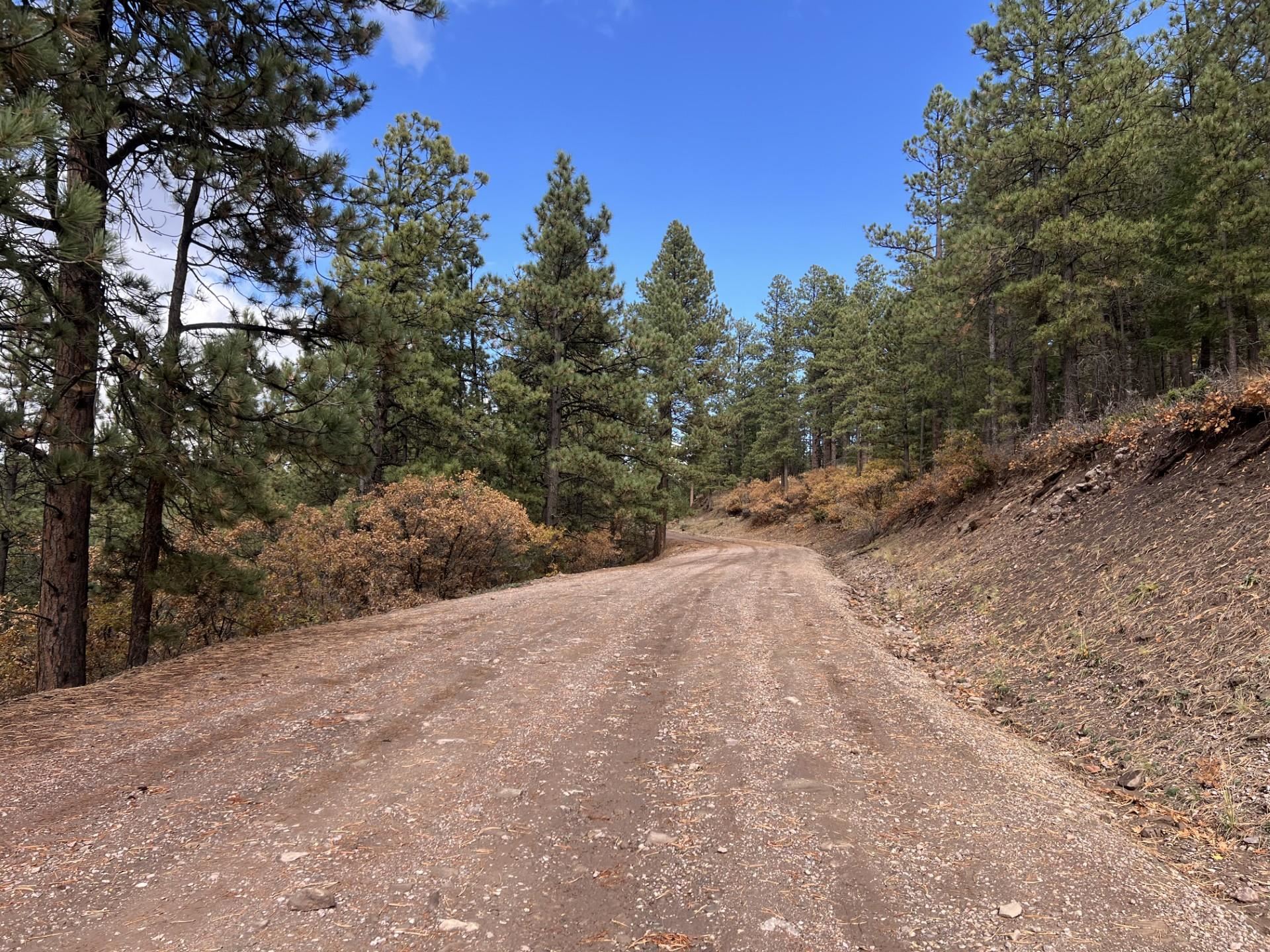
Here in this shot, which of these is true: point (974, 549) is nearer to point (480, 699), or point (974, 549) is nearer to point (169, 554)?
point (480, 699)

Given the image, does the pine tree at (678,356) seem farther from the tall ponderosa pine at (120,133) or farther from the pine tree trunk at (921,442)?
the tall ponderosa pine at (120,133)

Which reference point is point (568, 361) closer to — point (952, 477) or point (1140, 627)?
point (952, 477)

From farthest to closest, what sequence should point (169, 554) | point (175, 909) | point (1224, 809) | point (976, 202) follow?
1. point (976, 202)
2. point (169, 554)
3. point (1224, 809)
4. point (175, 909)

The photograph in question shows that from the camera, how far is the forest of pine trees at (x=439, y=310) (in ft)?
17.2

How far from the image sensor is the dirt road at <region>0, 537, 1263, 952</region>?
2.37 metres

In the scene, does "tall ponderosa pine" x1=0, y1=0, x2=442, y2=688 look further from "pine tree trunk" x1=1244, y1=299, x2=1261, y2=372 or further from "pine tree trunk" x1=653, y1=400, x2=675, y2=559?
"pine tree trunk" x1=1244, y1=299, x2=1261, y2=372

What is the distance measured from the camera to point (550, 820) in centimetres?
316

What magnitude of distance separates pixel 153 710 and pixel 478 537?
327 inches

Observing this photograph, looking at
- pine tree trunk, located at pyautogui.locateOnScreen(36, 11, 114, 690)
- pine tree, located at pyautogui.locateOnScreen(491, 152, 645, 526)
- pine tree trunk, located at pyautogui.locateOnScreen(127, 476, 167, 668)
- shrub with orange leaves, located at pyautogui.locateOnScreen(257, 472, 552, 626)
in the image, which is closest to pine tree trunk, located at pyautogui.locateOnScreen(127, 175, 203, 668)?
pine tree trunk, located at pyautogui.locateOnScreen(127, 476, 167, 668)

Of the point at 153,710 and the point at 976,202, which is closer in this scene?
the point at 153,710

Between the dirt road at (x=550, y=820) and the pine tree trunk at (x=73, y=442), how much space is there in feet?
3.91

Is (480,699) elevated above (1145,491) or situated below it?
below

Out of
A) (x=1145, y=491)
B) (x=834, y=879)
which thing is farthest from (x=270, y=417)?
(x=1145, y=491)

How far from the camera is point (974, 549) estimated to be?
11133mm
